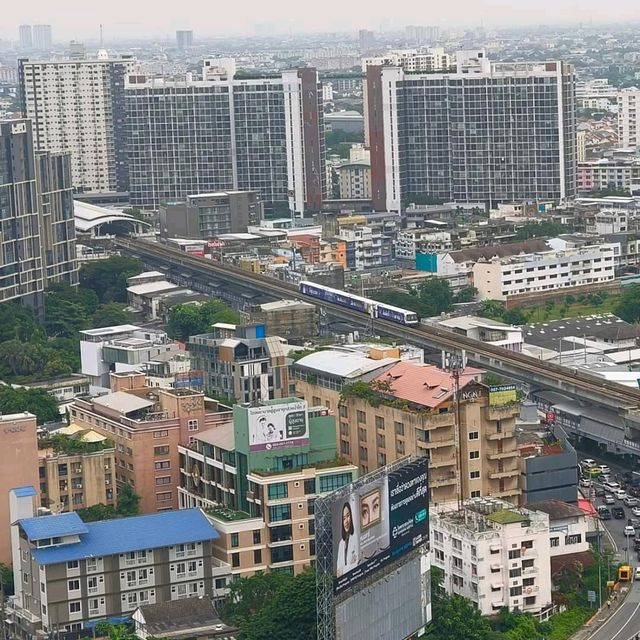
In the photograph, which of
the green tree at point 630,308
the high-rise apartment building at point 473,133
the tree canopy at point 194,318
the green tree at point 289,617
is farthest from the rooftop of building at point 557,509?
the high-rise apartment building at point 473,133

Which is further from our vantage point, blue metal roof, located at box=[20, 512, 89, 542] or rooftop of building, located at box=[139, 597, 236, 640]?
blue metal roof, located at box=[20, 512, 89, 542]

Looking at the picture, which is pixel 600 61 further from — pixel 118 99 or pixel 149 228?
pixel 149 228

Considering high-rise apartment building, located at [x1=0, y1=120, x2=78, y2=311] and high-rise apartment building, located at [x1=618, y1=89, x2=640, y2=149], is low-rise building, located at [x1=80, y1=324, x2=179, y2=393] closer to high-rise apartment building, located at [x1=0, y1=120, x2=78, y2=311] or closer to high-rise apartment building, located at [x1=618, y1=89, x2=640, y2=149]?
high-rise apartment building, located at [x1=0, y1=120, x2=78, y2=311]

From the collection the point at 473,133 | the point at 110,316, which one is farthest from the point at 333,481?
the point at 473,133

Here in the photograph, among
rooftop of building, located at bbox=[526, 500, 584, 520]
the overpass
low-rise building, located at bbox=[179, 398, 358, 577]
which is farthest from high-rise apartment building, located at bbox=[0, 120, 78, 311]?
rooftop of building, located at bbox=[526, 500, 584, 520]

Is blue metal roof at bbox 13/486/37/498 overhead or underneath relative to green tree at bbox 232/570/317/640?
overhead

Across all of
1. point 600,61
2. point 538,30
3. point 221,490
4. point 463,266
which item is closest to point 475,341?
point 463,266

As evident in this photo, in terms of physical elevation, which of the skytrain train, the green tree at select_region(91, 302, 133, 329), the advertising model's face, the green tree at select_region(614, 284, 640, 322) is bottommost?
the green tree at select_region(614, 284, 640, 322)

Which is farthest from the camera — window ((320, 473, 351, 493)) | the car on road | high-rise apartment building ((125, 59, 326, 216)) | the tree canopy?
high-rise apartment building ((125, 59, 326, 216))
